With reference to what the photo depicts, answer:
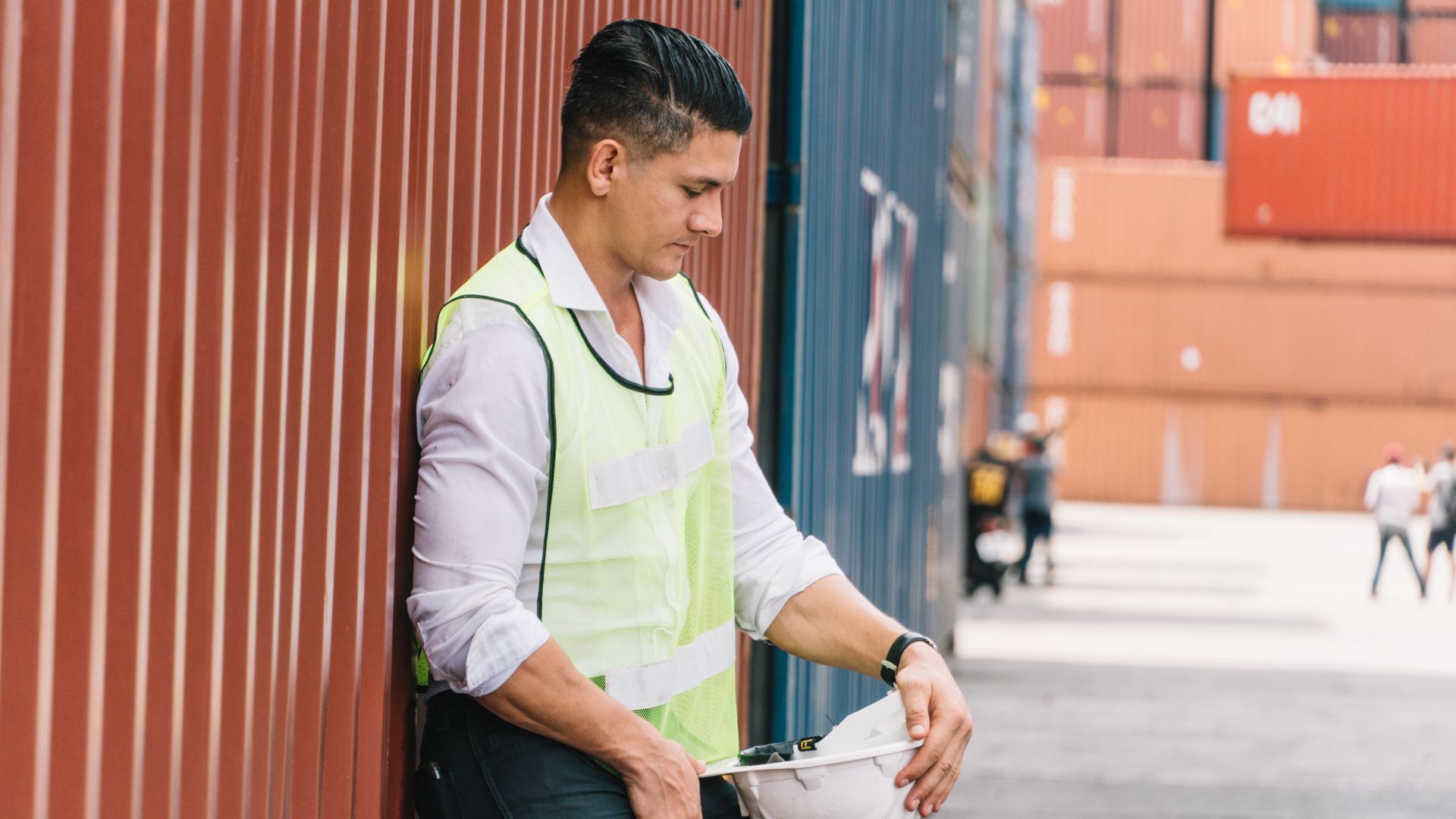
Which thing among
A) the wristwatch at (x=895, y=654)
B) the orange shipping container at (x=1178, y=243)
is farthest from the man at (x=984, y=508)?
the orange shipping container at (x=1178, y=243)

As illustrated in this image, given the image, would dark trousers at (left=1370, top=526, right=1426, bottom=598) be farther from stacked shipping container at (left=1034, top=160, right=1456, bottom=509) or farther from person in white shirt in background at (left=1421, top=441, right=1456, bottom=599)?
stacked shipping container at (left=1034, top=160, right=1456, bottom=509)

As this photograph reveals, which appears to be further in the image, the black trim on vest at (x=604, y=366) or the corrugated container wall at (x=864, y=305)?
the corrugated container wall at (x=864, y=305)

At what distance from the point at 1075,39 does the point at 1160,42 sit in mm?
1845

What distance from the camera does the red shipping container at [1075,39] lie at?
40375mm

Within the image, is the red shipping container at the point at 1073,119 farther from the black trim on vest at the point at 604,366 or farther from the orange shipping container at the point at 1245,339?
the black trim on vest at the point at 604,366

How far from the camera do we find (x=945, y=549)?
12.5m

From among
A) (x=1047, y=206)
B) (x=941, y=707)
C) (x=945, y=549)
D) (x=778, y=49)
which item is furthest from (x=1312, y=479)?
(x=941, y=707)

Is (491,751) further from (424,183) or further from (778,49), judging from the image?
(778,49)

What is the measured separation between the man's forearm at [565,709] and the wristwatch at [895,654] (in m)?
0.45

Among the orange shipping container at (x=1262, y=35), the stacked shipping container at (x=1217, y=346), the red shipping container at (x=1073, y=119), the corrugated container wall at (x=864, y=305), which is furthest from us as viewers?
the red shipping container at (x=1073, y=119)

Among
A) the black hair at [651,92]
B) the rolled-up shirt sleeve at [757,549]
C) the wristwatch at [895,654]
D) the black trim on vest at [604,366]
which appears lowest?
the wristwatch at [895,654]

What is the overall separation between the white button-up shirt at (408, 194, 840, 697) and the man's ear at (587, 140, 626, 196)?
93mm

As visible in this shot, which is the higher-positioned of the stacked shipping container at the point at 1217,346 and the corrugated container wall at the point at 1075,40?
the corrugated container wall at the point at 1075,40

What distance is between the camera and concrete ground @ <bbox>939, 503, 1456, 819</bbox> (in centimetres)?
815
